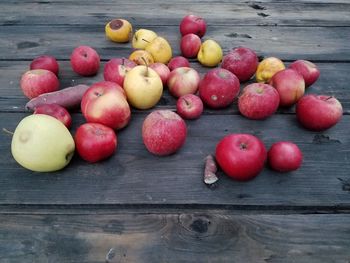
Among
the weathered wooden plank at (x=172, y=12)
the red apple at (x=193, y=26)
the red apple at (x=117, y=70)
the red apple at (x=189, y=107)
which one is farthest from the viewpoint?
the weathered wooden plank at (x=172, y=12)

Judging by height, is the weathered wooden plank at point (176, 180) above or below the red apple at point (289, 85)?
below

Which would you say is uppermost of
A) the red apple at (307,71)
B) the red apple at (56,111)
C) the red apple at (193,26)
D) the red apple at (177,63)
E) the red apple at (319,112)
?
the red apple at (193,26)

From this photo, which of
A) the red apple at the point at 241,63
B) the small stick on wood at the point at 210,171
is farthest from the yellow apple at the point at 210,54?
the small stick on wood at the point at 210,171

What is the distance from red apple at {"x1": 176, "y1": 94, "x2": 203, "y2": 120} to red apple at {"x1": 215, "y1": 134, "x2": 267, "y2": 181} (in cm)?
23

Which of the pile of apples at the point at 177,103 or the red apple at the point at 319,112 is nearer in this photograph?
the pile of apples at the point at 177,103

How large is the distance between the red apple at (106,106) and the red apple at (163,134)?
11cm

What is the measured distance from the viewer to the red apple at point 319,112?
3.64ft

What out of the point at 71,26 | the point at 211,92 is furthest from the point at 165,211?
the point at 71,26

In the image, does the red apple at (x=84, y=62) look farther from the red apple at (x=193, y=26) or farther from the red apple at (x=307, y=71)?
the red apple at (x=307, y=71)

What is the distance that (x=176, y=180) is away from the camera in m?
0.99

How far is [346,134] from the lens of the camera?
1155 mm

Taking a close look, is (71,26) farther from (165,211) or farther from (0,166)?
(165,211)

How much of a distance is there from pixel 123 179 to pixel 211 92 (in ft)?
1.51

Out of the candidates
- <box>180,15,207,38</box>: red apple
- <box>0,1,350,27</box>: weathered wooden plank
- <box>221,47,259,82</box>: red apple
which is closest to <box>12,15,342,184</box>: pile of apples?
<box>221,47,259,82</box>: red apple
